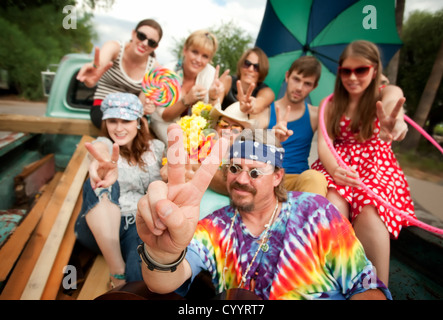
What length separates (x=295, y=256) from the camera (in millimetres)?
1385

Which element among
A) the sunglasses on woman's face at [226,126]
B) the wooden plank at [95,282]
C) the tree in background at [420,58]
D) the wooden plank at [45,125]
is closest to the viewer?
the wooden plank at [95,282]

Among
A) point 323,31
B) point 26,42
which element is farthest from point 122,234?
point 26,42

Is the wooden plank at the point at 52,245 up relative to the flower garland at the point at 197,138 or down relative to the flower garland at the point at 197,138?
down

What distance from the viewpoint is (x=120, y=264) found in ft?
5.96

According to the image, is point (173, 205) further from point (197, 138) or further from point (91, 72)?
point (91, 72)

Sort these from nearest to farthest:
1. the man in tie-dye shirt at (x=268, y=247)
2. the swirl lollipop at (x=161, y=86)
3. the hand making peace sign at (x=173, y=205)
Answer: the hand making peace sign at (x=173, y=205), the man in tie-dye shirt at (x=268, y=247), the swirl lollipop at (x=161, y=86)

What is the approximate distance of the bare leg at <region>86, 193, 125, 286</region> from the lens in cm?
175

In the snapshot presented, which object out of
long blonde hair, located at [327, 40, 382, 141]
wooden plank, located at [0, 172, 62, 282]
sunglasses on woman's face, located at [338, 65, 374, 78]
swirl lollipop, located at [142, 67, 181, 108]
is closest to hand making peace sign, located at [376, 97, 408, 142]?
long blonde hair, located at [327, 40, 382, 141]

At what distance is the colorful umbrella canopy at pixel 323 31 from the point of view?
383 centimetres

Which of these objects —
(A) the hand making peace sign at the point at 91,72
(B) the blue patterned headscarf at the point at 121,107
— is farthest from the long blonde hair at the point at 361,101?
(A) the hand making peace sign at the point at 91,72

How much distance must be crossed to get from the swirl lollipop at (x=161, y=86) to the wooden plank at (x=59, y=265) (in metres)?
1.35

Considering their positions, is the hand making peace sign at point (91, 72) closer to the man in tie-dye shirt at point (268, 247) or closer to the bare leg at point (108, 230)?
the bare leg at point (108, 230)
